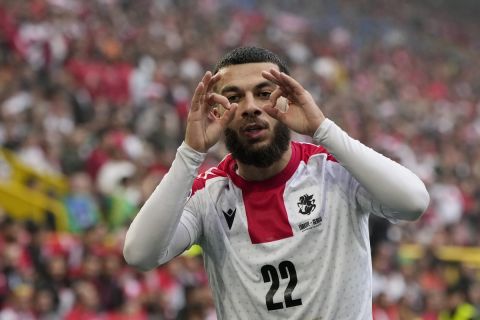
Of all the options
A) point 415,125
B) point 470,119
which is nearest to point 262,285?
point 415,125

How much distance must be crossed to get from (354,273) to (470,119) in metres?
16.4

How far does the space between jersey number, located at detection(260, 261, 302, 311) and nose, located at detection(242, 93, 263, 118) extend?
19.3 inches

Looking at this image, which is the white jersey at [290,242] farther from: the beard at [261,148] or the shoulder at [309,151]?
the beard at [261,148]

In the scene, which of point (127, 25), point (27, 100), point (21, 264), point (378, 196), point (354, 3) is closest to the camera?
point (378, 196)

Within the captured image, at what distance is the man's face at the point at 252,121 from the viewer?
302cm

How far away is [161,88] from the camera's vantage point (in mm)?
12414

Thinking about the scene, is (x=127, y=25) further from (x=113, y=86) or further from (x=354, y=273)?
(x=354, y=273)

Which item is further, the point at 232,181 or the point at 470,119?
the point at 470,119

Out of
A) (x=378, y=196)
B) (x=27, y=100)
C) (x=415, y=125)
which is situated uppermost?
(x=415, y=125)

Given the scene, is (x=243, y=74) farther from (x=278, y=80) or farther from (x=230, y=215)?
(x=230, y=215)

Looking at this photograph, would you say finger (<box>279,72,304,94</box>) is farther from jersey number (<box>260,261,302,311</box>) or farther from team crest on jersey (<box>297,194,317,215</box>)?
jersey number (<box>260,261,302,311</box>)

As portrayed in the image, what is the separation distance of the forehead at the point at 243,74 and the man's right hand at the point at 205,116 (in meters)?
0.07

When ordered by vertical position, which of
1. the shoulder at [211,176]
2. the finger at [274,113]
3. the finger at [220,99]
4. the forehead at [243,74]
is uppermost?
the forehead at [243,74]

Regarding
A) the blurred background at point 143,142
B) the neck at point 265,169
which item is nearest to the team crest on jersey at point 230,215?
the neck at point 265,169
